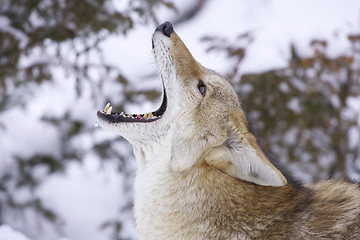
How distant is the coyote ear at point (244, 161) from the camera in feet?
9.08

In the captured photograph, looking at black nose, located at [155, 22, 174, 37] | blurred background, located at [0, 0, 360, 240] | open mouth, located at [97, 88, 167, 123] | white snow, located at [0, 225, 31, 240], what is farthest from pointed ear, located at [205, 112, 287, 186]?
blurred background, located at [0, 0, 360, 240]

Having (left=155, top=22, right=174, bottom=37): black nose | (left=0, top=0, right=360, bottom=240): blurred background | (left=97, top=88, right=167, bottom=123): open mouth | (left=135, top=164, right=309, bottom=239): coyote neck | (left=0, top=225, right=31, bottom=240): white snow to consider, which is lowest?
(left=135, top=164, right=309, bottom=239): coyote neck

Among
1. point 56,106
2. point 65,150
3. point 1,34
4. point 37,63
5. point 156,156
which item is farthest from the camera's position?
point 56,106

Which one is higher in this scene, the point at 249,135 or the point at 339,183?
the point at 249,135

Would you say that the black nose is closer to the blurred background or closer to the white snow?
the blurred background

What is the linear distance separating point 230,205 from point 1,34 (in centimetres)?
372

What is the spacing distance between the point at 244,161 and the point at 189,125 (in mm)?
499

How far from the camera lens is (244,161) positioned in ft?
9.56

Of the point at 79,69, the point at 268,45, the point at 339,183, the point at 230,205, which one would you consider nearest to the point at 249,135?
the point at 230,205

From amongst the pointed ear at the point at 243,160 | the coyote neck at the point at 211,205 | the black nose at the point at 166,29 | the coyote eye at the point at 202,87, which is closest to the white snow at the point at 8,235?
the coyote neck at the point at 211,205

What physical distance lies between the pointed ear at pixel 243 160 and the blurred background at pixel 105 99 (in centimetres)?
245

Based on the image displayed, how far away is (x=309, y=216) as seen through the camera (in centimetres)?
295

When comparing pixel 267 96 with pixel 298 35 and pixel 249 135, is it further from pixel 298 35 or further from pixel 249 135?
pixel 249 135

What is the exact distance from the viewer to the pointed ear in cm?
277
